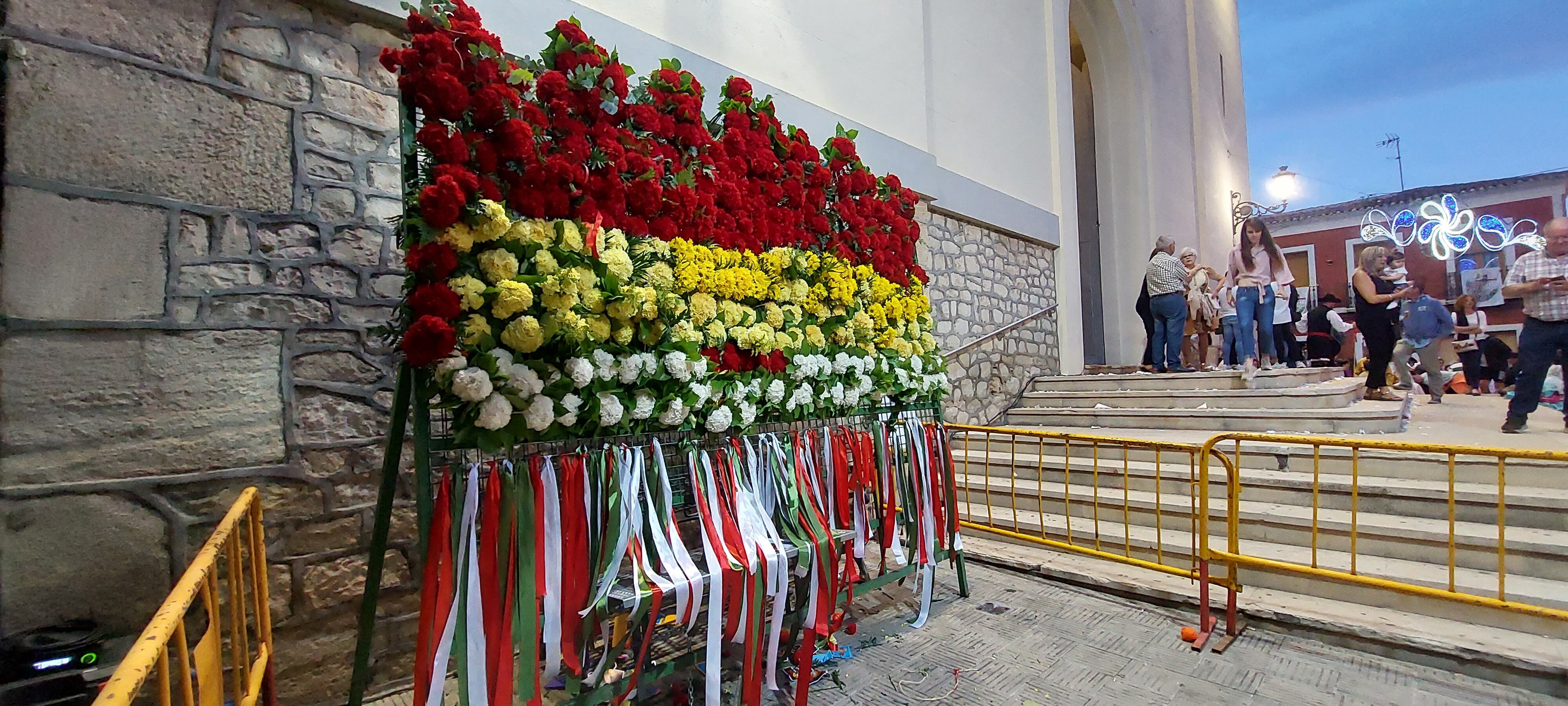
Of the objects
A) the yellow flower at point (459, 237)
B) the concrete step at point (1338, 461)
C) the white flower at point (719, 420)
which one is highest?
the yellow flower at point (459, 237)

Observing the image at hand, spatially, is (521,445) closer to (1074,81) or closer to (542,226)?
(542,226)

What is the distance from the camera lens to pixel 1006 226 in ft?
24.5

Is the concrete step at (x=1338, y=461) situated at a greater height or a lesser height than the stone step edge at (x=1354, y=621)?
greater

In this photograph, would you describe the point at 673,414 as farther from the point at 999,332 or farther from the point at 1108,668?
the point at 999,332

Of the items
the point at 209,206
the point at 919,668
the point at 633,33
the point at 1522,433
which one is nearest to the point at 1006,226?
the point at 1522,433

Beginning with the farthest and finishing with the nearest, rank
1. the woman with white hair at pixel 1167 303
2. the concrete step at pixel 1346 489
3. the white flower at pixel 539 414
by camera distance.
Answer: the woman with white hair at pixel 1167 303 → the concrete step at pixel 1346 489 → the white flower at pixel 539 414

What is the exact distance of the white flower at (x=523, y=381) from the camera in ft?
6.44

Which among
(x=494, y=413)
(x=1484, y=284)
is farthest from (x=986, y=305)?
(x=1484, y=284)

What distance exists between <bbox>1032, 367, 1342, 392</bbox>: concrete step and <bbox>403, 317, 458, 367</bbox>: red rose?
7090mm

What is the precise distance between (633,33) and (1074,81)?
1137 cm

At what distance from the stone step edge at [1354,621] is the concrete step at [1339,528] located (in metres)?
0.35

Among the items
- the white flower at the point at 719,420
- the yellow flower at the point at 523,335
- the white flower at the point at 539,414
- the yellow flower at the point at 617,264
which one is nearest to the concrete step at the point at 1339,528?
the white flower at the point at 719,420

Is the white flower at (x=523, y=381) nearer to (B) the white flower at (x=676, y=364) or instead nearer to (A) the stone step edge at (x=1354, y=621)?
(B) the white flower at (x=676, y=364)

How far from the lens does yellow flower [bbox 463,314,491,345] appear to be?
188cm
